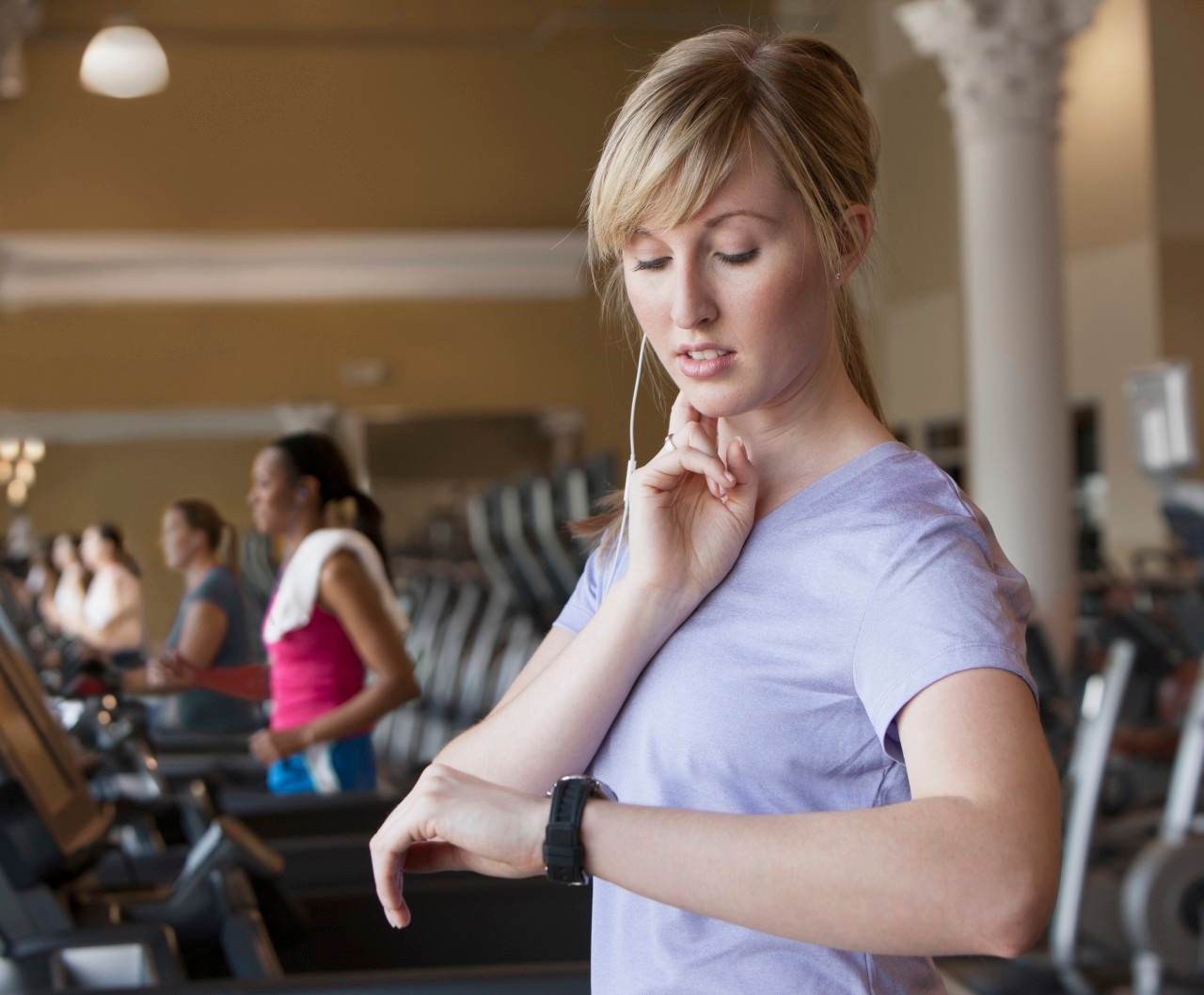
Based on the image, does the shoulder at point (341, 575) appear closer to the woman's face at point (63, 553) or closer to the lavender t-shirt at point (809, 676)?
the woman's face at point (63, 553)

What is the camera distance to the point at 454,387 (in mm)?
11188

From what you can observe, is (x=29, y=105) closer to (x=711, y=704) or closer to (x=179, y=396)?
(x=179, y=396)

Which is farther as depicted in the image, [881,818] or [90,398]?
[90,398]

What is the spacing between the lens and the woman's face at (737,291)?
0.84 meters

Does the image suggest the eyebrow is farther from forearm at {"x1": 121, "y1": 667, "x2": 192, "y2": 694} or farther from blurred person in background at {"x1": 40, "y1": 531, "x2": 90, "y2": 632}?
blurred person in background at {"x1": 40, "y1": 531, "x2": 90, "y2": 632}

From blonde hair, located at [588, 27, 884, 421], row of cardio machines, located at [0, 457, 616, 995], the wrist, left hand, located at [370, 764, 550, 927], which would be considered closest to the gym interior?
row of cardio machines, located at [0, 457, 616, 995]

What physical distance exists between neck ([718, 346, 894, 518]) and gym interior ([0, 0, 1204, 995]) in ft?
0.38

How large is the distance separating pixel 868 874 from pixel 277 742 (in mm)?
1304

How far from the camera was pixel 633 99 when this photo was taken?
890 millimetres

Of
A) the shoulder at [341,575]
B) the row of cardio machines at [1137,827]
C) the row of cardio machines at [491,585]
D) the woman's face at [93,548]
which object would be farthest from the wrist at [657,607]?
the row of cardio machines at [491,585]

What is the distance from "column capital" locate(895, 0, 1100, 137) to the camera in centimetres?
A: 627

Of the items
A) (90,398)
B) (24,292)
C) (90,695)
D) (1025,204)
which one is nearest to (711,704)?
(90,695)

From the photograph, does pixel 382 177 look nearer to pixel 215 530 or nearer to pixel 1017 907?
pixel 215 530

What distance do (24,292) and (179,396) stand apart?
4.00ft
